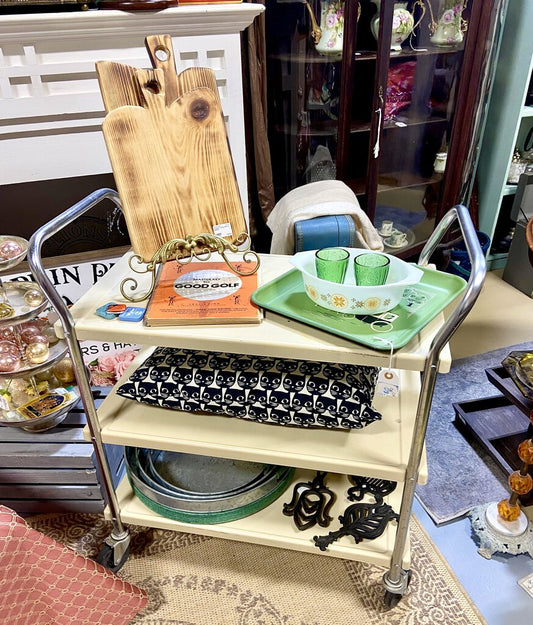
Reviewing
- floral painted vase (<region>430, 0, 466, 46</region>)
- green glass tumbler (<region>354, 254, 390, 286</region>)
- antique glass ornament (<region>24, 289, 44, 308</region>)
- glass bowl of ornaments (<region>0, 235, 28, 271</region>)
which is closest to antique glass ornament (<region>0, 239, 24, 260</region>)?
glass bowl of ornaments (<region>0, 235, 28, 271</region>)

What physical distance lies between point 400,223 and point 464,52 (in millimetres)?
718

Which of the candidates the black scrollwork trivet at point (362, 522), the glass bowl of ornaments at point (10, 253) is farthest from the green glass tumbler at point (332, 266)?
the glass bowl of ornaments at point (10, 253)

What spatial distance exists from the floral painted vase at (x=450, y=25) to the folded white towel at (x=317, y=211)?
3.27 ft

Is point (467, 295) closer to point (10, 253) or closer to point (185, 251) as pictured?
point (185, 251)

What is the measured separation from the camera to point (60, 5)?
1249 mm

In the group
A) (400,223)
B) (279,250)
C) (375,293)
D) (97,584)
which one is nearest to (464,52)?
(400,223)

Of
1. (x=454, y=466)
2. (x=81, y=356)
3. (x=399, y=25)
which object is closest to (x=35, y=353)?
(x=81, y=356)

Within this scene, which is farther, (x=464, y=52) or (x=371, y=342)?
(x=464, y=52)

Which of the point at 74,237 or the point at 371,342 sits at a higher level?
the point at 371,342

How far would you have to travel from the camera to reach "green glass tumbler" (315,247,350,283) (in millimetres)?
922

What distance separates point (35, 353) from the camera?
4.06 ft

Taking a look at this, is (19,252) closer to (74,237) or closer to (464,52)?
(74,237)

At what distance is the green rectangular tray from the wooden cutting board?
162mm

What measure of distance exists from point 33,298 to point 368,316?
2.66 feet
